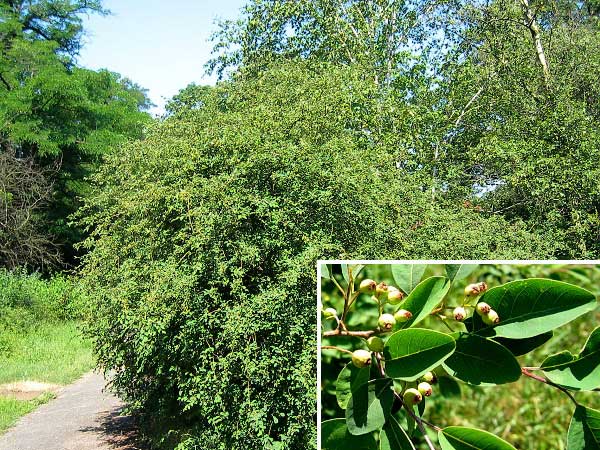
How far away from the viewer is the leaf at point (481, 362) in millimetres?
1245

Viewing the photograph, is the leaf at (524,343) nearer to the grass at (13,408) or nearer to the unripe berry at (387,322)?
the unripe berry at (387,322)

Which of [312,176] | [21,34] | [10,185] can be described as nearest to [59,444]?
[312,176]

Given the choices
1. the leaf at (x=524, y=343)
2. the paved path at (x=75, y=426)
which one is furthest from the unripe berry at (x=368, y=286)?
the paved path at (x=75, y=426)

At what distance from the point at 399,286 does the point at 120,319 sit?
4.85 meters

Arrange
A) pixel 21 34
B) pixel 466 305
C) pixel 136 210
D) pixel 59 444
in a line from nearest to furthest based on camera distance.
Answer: pixel 466 305 → pixel 136 210 → pixel 59 444 → pixel 21 34

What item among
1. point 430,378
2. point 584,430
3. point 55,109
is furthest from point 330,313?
point 55,109

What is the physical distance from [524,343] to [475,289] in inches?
5.3

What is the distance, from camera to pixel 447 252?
7.72m

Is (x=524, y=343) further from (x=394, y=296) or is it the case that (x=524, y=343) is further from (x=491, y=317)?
(x=394, y=296)

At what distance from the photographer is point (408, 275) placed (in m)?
1.46

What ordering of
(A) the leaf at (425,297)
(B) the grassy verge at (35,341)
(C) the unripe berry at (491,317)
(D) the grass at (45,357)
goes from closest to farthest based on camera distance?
1. (C) the unripe berry at (491,317)
2. (A) the leaf at (425,297)
3. (B) the grassy verge at (35,341)
4. (D) the grass at (45,357)

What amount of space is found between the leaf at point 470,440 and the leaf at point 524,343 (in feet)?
0.54

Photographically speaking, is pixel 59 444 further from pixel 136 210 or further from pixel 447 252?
pixel 447 252

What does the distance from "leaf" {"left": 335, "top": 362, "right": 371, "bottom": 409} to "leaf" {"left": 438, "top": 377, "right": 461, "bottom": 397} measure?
0.14 metres
